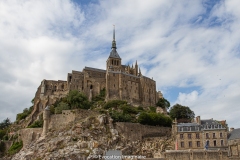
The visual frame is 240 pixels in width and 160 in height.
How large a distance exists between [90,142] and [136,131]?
1022cm

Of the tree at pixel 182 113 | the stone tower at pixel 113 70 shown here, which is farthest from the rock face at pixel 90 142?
the stone tower at pixel 113 70

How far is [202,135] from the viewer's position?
4706 cm

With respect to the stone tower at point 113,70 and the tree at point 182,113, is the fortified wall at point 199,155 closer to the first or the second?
the tree at point 182,113

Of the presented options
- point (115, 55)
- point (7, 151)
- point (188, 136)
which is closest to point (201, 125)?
point (188, 136)

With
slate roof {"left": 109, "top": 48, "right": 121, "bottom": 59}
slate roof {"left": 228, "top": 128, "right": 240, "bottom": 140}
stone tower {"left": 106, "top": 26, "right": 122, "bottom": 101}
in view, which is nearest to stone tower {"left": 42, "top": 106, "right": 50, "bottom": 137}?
stone tower {"left": 106, "top": 26, "right": 122, "bottom": 101}

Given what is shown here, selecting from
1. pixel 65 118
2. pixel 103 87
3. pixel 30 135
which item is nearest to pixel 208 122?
pixel 65 118

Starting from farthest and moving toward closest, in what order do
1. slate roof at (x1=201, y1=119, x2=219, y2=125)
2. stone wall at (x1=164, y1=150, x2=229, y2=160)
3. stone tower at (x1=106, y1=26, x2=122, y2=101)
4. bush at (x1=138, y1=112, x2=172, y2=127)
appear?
1. stone tower at (x1=106, y1=26, x2=122, y2=101)
2. bush at (x1=138, y1=112, x2=172, y2=127)
3. slate roof at (x1=201, y1=119, x2=219, y2=125)
4. stone wall at (x1=164, y1=150, x2=229, y2=160)

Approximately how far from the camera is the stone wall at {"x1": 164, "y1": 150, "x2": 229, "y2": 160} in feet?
131

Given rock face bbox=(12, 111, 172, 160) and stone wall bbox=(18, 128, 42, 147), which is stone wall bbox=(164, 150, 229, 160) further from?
stone wall bbox=(18, 128, 42, 147)

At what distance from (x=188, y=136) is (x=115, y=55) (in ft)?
A: 196

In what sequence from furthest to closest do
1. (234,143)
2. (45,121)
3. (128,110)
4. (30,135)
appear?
(128,110) < (30,135) < (45,121) < (234,143)

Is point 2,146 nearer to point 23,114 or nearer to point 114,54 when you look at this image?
point 23,114

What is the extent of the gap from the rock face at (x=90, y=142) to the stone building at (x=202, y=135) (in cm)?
358

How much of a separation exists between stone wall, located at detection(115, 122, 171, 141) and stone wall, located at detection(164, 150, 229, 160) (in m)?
13.6
